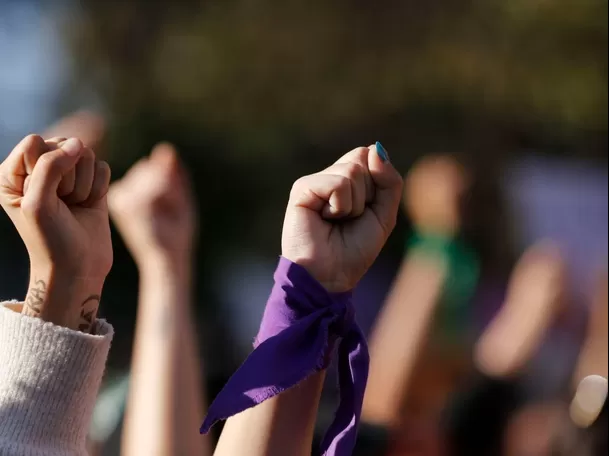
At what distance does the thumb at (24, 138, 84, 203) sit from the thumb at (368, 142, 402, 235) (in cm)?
32

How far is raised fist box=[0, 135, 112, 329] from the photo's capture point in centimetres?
94

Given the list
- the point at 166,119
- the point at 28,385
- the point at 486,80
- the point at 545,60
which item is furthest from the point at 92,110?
the point at 28,385

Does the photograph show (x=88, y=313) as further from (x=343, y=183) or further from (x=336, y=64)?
(x=336, y=64)

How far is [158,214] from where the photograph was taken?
55.9 inches

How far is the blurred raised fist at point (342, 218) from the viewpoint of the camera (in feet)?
3.12

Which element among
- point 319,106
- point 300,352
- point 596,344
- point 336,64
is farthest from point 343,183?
point 336,64

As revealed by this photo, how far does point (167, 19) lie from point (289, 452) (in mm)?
2397

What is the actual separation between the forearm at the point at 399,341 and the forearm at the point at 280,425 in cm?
99

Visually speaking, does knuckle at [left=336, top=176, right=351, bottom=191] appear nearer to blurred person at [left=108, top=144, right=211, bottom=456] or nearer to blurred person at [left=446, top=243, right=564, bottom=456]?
blurred person at [left=108, top=144, right=211, bottom=456]

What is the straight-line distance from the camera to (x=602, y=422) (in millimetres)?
1960

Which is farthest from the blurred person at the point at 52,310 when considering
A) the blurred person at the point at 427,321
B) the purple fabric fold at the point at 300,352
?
the blurred person at the point at 427,321

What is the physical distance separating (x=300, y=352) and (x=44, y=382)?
0.26m

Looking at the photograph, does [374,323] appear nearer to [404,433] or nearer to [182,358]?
[404,433]

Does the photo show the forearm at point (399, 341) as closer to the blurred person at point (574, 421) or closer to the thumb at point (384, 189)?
the blurred person at point (574, 421)
